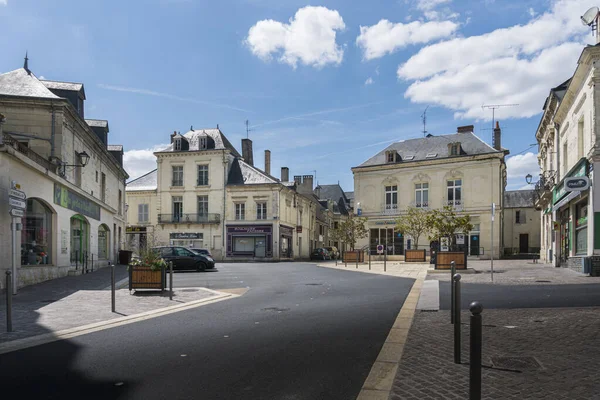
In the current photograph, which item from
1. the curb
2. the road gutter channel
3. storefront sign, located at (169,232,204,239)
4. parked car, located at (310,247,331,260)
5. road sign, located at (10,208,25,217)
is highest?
road sign, located at (10,208,25,217)

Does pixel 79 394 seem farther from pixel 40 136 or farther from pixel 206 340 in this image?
pixel 40 136

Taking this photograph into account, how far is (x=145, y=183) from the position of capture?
50406mm

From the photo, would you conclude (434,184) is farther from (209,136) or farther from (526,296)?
(526,296)

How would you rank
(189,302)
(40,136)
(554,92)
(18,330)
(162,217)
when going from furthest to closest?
(162,217) < (554,92) < (40,136) < (189,302) < (18,330)

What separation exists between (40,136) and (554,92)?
76.6ft

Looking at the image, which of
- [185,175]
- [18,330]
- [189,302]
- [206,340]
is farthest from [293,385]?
[185,175]

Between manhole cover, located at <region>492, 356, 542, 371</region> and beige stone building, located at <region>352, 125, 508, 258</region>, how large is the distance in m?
33.8

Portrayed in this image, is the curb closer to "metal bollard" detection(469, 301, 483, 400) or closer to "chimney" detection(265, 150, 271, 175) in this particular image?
"metal bollard" detection(469, 301, 483, 400)

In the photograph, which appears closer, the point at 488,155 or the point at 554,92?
the point at 554,92

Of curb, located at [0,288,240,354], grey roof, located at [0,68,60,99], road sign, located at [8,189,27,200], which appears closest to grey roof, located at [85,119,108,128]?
grey roof, located at [0,68,60,99]

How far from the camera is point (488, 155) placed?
39.9 metres

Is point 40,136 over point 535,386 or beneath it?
over

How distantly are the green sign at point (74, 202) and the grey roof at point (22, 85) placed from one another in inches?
142

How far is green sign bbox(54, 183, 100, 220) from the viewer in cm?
1858
